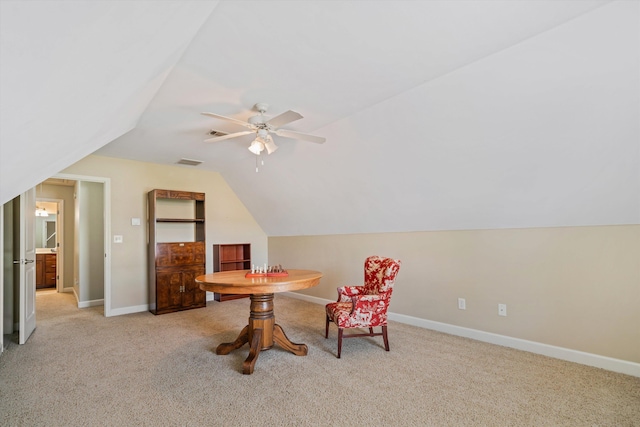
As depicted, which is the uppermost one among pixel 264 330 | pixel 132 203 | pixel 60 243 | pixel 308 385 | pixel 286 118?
pixel 286 118

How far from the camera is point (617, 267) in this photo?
8.77 ft

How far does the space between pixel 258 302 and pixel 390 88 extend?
2.30m

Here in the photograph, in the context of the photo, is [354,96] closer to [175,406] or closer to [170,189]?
[175,406]

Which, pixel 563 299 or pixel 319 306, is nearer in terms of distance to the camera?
pixel 563 299

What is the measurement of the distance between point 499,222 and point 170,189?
4.95 metres

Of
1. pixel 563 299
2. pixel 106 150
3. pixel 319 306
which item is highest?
pixel 106 150

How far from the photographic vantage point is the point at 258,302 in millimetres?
3049

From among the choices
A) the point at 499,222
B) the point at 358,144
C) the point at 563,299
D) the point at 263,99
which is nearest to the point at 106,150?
the point at 263,99

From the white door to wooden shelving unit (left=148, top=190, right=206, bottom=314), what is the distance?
1.40 m

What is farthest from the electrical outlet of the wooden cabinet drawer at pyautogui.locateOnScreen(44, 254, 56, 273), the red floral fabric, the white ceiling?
the wooden cabinet drawer at pyautogui.locateOnScreen(44, 254, 56, 273)

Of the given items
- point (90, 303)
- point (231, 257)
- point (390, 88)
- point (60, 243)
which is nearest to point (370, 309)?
point (390, 88)

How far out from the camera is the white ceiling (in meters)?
1.37

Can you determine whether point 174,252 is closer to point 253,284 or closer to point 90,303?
point 90,303

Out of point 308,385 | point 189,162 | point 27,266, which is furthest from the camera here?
point 189,162
